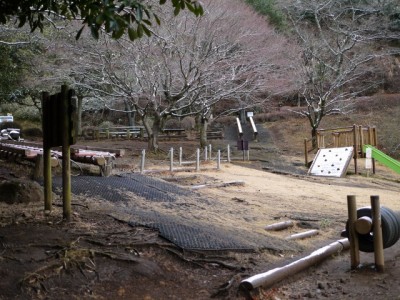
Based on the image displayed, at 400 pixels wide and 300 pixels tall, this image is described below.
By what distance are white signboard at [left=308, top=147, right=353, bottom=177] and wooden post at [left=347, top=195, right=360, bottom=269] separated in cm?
1258

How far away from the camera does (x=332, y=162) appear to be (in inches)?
722

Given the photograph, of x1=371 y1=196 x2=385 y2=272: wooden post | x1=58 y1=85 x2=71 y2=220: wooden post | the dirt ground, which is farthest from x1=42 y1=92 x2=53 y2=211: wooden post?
x1=371 y1=196 x2=385 y2=272: wooden post

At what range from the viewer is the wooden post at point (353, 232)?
203 inches

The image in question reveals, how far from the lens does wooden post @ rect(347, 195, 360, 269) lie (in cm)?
515

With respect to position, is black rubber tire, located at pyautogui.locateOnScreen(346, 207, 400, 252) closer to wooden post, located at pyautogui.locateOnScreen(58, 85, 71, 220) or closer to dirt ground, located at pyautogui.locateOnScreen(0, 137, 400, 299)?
dirt ground, located at pyautogui.locateOnScreen(0, 137, 400, 299)

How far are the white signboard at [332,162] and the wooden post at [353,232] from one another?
12579mm

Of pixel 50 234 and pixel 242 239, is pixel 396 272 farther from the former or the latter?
pixel 50 234

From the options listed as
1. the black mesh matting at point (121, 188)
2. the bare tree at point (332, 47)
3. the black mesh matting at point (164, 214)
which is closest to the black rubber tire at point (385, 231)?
the black mesh matting at point (164, 214)

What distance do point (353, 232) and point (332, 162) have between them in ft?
44.8

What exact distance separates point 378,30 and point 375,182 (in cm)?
1243

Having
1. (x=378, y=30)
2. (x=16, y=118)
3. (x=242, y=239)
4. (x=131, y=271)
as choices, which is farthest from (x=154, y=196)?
(x=16, y=118)

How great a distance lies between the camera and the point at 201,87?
1842cm

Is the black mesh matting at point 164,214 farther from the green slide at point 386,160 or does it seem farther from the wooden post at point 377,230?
the green slide at point 386,160

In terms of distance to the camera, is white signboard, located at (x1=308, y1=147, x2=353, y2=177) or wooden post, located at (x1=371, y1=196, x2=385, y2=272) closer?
wooden post, located at (x1=371, y1=196, x2=385, y2=272)
